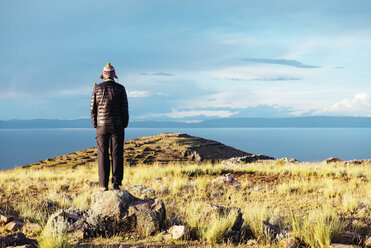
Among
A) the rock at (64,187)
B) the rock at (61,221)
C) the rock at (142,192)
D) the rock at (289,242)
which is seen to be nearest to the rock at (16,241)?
the rock at (61,221)

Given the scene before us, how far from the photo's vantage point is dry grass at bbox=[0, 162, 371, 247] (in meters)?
6.07

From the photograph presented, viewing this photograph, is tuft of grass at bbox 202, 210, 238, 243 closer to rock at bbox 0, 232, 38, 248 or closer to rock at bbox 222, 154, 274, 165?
rock at bbox 0, 232, 38, 248

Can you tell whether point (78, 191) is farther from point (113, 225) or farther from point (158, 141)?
point (158, 141)

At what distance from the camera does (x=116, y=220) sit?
6160 millimetres

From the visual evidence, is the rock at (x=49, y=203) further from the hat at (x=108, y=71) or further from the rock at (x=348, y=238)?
the rock at (x=348, y=238)

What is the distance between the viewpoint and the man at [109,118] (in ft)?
27.9

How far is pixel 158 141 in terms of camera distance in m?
31.3

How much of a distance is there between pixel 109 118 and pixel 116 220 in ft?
10.2

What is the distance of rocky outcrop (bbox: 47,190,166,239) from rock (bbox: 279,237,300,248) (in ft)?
7.45

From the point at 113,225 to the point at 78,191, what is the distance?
218 inches

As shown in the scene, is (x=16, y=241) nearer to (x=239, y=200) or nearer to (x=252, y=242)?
(x=252, y=242)

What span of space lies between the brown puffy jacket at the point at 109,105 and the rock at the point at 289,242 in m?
4.97

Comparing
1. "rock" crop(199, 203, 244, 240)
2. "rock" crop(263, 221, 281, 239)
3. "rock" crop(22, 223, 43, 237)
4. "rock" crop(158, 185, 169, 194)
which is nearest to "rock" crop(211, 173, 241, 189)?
"rock" crop(158, 185, 169, 194)

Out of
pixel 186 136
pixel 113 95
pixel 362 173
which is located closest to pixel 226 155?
pixel 186 136
